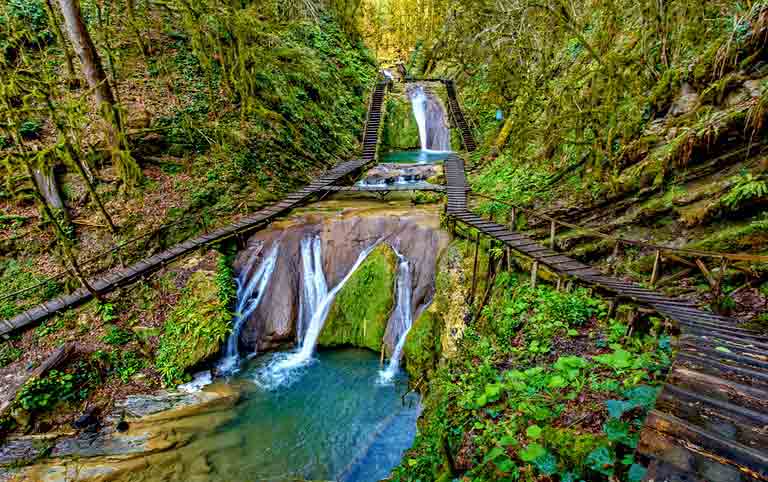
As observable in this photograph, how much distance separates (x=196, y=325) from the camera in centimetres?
909

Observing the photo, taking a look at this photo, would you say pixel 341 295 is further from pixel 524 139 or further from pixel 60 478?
pixel 524 139

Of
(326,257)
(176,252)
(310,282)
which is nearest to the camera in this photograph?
(176,252)

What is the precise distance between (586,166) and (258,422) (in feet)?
30.8

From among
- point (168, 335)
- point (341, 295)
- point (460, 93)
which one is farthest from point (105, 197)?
point (460, 93)

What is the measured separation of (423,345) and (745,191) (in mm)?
6291

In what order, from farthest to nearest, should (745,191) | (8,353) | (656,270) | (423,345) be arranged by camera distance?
(423,345) → (8,353) → (656,270) → (745,191)

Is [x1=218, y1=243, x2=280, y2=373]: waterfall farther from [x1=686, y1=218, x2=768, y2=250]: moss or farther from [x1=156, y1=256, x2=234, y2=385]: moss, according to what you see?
[x1=686, y1=218, x2=768, y2=250]: moss

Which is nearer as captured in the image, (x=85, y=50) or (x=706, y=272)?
(x=706, y=272)

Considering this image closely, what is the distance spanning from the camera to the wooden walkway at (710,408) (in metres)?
1.81

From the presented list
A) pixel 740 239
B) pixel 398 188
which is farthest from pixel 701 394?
pixel 398 188

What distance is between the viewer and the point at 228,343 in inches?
371

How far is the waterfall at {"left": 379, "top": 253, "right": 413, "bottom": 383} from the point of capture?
9016 millimetres

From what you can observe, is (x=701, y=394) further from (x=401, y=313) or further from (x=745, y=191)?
(x=401, y=313)

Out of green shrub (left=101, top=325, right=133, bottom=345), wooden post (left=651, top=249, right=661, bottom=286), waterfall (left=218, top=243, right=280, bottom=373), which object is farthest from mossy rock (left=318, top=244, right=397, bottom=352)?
wooden post (left=651, top=249, right=661, bottom=286)
